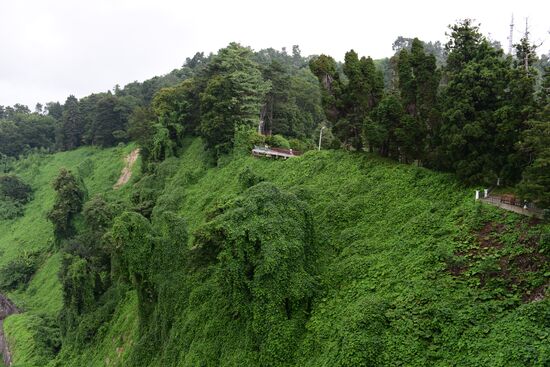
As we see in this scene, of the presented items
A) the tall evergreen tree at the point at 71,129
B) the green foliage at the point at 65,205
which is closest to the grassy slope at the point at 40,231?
the tall evergreen tree at the point at 71,129

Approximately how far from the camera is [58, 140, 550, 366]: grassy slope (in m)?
11.9

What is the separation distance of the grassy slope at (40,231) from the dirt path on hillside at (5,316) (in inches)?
24.5

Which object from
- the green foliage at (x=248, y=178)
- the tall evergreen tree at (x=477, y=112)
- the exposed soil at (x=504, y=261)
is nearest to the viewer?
the exposed soil at (x=504, y=261)

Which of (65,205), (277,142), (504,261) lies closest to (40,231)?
(65,205)

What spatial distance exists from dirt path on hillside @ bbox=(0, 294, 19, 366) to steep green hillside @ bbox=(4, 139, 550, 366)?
9.68 meters

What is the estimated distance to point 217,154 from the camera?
112 ft

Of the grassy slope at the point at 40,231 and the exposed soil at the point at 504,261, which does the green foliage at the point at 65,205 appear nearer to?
the grassy slope at the point at 40,231

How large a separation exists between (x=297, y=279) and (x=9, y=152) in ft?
240

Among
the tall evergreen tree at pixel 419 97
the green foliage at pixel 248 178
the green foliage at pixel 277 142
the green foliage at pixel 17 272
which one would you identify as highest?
the tall evergreen tree at pixel 419 97

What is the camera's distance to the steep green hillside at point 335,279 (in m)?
12.4

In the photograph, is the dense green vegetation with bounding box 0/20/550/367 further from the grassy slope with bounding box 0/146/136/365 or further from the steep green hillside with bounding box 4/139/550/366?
the grassy slope with bounding box 0/146/136/365

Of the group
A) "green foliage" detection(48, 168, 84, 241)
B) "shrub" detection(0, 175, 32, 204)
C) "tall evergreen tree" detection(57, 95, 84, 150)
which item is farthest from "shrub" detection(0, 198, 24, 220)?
"tall evergreen tree" detection(57, 95, 84, 150)

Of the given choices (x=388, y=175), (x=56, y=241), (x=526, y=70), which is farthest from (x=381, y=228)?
(x=56, y=241)

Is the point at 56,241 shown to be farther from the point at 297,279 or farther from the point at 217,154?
the point at 297,279
